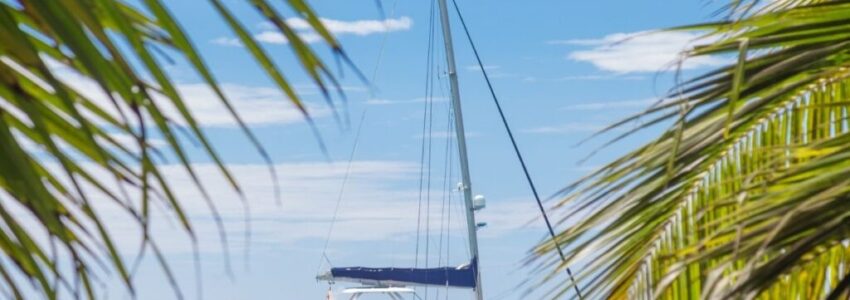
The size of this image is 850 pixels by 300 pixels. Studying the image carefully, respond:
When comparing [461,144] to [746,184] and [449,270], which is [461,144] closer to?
[449,270]

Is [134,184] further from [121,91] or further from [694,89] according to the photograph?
[694,89]

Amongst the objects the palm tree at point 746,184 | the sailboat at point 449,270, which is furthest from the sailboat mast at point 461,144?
the palm tree at point 746,184

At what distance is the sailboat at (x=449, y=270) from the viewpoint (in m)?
21.2

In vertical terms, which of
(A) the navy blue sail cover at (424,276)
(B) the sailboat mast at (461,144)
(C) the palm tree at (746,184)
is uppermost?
(C) the palm tree at (746,184)

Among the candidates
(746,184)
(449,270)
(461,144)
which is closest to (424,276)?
(449,270)

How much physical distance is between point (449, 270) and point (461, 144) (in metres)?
2.32

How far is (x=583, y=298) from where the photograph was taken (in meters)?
3.73

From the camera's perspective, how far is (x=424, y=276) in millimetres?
22750

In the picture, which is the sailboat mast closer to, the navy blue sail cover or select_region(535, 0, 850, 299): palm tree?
the navy blue sail cover

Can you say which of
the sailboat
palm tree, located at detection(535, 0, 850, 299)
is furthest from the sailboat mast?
palm tree, located at detection(535, 0, 850, 299)

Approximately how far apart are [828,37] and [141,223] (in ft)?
8.82

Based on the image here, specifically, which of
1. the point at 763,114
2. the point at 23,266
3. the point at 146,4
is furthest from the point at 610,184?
the point at 146,4

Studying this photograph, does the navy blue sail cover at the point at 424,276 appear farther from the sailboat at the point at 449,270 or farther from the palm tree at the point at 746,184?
the palm tree at the point at 746,184

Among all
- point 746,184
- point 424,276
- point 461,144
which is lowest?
point 424,276
